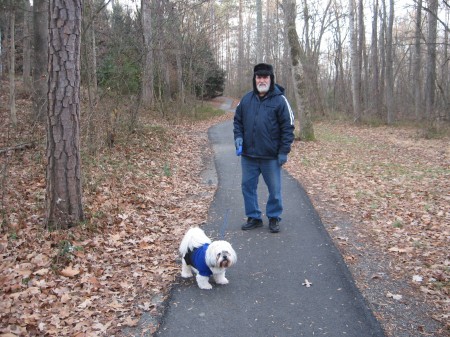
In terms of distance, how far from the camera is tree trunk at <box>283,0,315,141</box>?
48.9 ft

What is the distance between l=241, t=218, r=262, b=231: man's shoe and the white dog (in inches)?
63.6

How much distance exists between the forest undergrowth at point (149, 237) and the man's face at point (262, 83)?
8.19 feet

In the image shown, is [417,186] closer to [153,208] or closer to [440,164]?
[440,164]

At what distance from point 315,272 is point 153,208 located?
3648 mm

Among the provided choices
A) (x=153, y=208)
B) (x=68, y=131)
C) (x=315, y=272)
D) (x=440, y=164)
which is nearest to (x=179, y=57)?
(x=440, y=164)

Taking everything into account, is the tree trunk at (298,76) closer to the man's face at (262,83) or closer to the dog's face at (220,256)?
the man's face at (262,83)

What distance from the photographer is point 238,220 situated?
6684 mm

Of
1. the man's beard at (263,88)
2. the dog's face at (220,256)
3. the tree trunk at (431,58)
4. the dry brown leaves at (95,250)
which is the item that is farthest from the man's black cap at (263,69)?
the tree trunk at (431,58)

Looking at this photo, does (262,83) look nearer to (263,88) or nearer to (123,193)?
(263,88)

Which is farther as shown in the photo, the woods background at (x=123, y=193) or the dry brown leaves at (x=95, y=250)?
the woods background at (x=123, y=193)

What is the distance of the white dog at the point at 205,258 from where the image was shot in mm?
4125

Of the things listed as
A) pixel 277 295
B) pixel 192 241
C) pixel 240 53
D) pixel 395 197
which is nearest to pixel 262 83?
pixel 192 241

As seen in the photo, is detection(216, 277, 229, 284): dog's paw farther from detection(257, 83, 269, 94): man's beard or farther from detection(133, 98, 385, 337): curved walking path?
detection(257, 83, 269, 94): man's beard

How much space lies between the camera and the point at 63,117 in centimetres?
527
